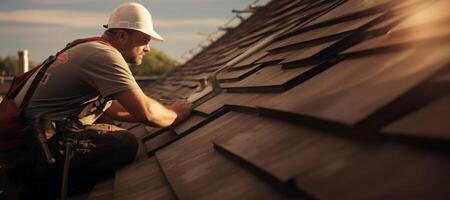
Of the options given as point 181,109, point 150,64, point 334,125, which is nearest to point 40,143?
point 181,109

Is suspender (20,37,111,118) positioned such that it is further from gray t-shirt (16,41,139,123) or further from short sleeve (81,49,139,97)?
short sleeve (81,49,139,97)

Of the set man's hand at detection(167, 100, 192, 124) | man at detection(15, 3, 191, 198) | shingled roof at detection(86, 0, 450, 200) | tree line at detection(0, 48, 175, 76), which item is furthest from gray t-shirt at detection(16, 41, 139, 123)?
tree line at detection(0, 48, 175, 76)

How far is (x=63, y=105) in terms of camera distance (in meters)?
2.84

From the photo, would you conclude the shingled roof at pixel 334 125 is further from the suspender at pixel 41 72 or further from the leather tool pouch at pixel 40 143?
the suspender at pixel 41 72

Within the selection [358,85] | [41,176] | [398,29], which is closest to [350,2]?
[398,29]

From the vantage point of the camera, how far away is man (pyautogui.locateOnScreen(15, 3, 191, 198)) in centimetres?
262

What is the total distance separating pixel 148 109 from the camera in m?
2.66

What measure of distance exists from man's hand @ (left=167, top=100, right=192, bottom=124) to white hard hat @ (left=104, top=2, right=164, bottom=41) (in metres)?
0.57

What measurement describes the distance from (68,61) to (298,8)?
2.35 meters

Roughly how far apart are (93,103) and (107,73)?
17.7 inches

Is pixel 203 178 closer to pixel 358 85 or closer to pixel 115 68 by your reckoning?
pixel 358 85

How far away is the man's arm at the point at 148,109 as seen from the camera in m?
2.60

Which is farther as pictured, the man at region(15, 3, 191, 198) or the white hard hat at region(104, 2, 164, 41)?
the white hard hat at region(104, 2, 164, 41)

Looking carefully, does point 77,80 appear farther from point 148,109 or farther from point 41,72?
point 148,109
